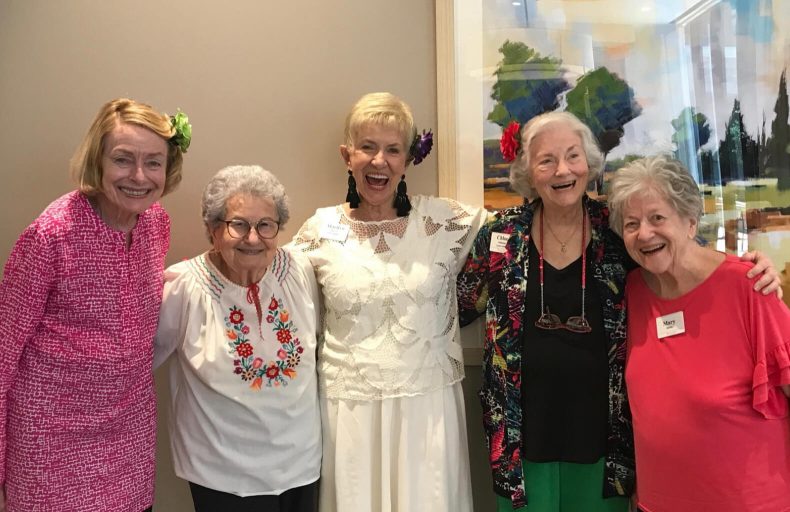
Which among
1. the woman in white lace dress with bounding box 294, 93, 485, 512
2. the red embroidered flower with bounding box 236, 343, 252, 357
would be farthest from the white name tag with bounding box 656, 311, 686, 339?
the red embroidered flower with bounding box 236, 343, 252, 357

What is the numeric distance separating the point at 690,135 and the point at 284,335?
174 centimetres

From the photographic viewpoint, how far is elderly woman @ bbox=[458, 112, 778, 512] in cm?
177

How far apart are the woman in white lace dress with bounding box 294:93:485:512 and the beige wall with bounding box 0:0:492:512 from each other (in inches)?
12.8

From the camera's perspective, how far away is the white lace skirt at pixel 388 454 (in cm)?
186

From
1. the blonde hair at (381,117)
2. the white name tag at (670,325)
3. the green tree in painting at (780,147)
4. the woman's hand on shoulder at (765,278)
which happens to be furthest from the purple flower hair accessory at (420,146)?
the green tree in painting at (780,147)

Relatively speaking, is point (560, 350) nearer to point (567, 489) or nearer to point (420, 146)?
point (567, 489)

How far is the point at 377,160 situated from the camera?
6.29 ft

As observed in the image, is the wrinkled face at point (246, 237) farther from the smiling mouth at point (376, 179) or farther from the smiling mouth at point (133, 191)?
the smiling mouth at point (376, 179)

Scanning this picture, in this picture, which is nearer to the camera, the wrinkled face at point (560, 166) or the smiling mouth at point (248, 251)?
the smiling mouth at point (248, 251)

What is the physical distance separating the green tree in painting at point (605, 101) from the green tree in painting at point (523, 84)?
70 millimetres

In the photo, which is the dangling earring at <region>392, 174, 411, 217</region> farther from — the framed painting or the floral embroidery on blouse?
the floral embroidery on blouse

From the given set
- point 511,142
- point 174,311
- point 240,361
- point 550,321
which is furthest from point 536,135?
point 174,311

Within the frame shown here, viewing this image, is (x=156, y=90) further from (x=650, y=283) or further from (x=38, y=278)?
(x=650, y=283)

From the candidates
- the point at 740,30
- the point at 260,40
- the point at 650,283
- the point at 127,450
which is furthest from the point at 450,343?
the point at 740,30
